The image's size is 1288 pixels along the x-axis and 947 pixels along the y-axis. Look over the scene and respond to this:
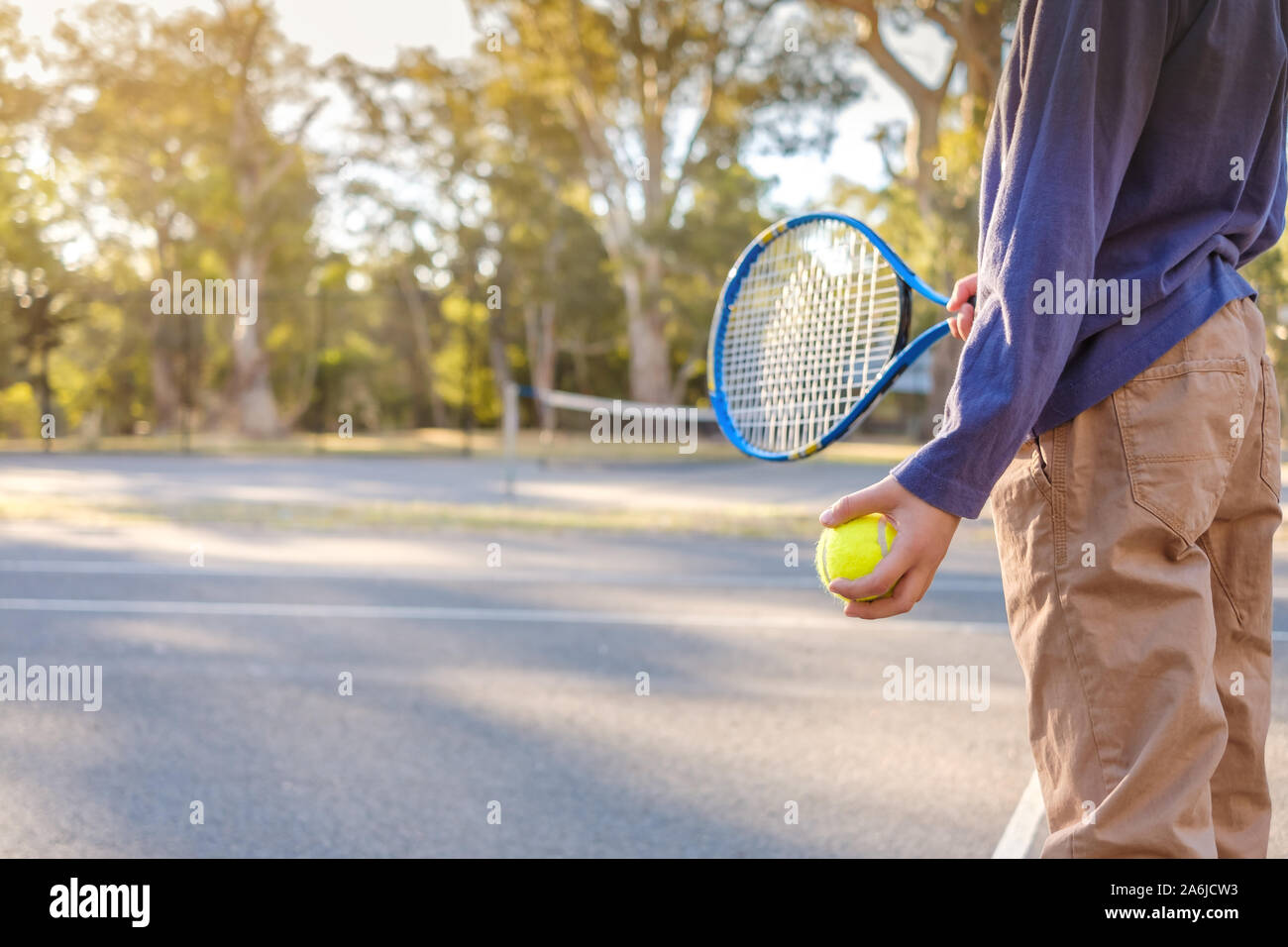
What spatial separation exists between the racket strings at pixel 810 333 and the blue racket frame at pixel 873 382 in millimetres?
27

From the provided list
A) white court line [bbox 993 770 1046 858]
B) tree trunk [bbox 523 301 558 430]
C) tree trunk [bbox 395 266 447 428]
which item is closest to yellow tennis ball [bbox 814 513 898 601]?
white court line [bbox 993 770 1046 858]

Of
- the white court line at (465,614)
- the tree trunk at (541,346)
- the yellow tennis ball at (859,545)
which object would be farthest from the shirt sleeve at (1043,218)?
the tree trunk at (541,346)

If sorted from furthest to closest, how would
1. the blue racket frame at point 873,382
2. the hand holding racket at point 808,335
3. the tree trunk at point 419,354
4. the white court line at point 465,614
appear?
1. the tree trunk at point 419,354
2. the white court line at point 465,614
3. the hand holding racket at point 808,335
4. the blue racket frame at point 873,382

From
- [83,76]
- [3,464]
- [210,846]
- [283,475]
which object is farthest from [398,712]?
[83,76]

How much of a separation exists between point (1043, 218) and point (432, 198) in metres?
40.0

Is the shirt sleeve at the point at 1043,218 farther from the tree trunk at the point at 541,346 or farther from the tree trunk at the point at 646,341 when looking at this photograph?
the tree trunk at the point at 541,346

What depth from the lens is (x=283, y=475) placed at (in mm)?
20172

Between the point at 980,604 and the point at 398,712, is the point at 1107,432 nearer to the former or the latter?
the point at 398,712

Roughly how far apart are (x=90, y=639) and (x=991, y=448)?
6012 millimetres

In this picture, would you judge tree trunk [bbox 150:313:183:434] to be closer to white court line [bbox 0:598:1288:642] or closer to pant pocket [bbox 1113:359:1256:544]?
white court line [bbox 0:598:1288:642]

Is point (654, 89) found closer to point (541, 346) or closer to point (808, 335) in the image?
point (541, 346)

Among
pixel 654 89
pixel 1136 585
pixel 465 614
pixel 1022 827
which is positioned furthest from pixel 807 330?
pixel 654 89

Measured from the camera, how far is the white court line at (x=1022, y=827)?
3.47 m

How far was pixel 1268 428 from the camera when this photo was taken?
1.85 metres
